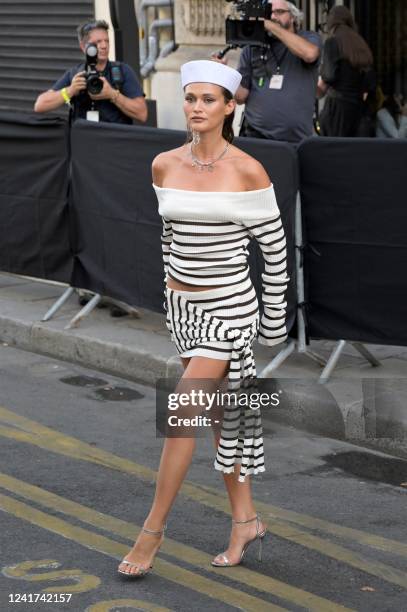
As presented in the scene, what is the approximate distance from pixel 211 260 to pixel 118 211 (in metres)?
3.78

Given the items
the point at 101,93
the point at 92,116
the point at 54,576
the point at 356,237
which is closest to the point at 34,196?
the point at 92,116

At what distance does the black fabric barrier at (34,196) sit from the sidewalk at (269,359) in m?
0.35

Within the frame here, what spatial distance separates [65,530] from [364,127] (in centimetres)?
850

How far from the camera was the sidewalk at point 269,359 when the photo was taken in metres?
7.31

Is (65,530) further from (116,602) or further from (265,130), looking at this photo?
(265,130)

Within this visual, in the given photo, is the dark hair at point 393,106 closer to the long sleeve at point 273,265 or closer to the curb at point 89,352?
the curb at point 89,352

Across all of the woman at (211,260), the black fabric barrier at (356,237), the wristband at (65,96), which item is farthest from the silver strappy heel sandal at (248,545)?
the wristband at (65,96)

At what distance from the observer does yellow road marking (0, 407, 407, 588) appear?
18.3ft

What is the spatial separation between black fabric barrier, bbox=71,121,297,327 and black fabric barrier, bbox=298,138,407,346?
1.11 metres

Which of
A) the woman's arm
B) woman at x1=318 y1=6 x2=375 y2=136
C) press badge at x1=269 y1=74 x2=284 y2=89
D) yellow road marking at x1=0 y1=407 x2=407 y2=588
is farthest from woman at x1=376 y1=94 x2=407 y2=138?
the woman's arm

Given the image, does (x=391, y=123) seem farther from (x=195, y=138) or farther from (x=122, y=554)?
(x=122, y=554)

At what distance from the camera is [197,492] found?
21.3ft

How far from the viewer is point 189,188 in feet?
17.7

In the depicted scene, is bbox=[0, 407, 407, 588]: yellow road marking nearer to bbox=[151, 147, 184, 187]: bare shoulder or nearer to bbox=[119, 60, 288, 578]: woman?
bbox=[119, 60, 288, 578]: woman
